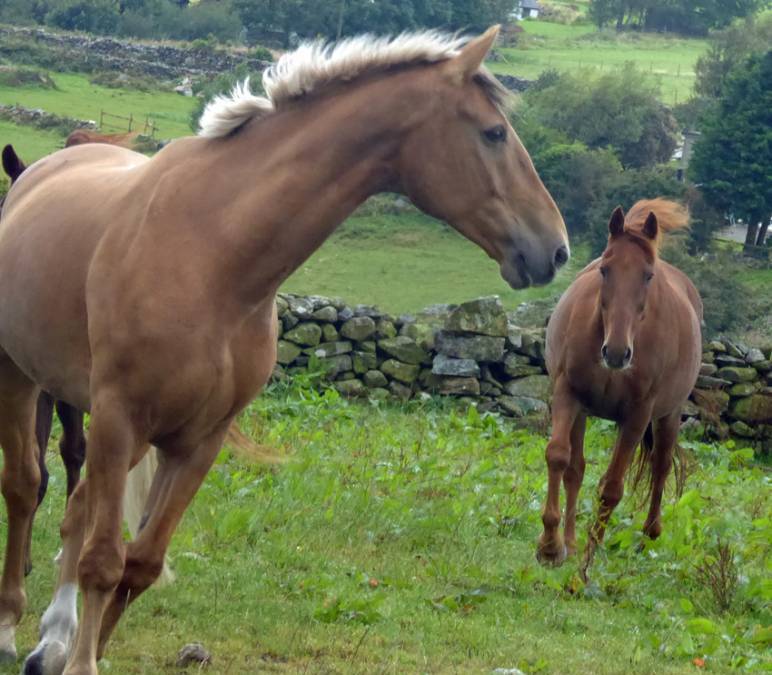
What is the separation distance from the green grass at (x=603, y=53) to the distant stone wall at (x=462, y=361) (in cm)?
3818

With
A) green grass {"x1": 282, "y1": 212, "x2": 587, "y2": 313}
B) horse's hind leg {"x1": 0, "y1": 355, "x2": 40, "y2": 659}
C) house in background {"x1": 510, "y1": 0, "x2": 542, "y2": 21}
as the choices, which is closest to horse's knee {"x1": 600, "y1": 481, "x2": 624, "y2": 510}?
horse's hind leg {"x1": 0, "y1": 355, "x2": 40, "y2": 659}

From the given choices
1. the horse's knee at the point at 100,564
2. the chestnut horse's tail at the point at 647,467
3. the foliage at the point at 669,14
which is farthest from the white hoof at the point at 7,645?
the foliage at the point at 669,14

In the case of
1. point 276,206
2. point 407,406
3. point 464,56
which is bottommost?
point 407,406

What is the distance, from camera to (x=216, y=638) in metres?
5.12

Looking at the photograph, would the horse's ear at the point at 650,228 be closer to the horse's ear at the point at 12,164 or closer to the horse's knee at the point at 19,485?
the horse's ear at the point at 12,164

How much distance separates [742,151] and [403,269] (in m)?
15.0

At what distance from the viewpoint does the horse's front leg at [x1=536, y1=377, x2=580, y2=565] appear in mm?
7387

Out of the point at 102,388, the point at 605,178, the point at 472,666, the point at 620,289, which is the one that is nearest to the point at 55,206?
the point at 102,388

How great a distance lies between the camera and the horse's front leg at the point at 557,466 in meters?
7.39

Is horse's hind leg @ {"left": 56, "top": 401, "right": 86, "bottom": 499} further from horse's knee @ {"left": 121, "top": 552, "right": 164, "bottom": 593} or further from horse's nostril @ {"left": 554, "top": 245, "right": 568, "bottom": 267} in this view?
horse's nostril @ {"left": 554, "top": 245, "right": 568, "bottom": 267}

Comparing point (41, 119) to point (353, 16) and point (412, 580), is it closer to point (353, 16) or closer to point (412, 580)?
point (353, 16)

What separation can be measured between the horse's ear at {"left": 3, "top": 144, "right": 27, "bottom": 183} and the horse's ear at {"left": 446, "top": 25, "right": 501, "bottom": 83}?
285 centimetres

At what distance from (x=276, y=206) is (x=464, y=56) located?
2.58 ft

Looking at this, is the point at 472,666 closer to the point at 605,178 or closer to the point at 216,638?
the point at 216,638
